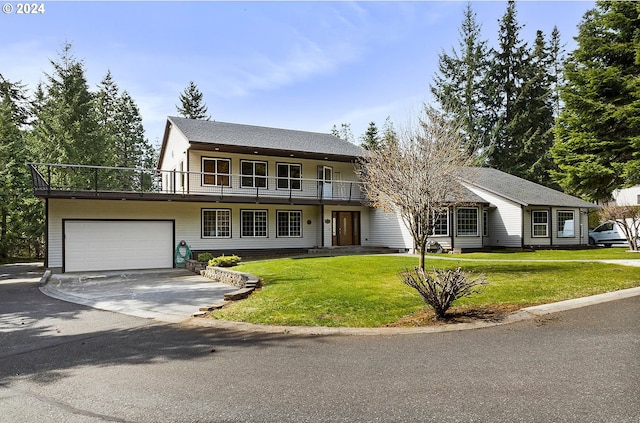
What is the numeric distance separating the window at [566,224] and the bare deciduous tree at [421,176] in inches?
613

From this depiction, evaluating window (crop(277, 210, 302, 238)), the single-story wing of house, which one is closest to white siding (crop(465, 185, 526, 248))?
the single-story wing of house

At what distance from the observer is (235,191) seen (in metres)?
22.3

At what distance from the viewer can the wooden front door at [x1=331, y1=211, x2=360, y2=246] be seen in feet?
81.6

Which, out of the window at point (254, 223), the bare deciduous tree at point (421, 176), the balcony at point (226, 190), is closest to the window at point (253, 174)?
the balcony at point (226, 190)

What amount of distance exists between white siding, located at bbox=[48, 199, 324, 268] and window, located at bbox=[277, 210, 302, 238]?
0.25 metres

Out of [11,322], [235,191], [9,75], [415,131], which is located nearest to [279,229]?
[235,191]

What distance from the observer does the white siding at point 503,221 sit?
2444 centimetres

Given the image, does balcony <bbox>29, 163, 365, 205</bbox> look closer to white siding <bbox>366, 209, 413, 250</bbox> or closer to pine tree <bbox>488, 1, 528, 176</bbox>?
white siding <bbox>366, 209, 413, 250</bbox>

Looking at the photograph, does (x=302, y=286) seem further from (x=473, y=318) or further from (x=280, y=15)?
(x=280, y=15)

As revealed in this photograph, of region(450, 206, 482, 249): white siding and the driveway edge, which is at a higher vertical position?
region(450, 206, 482, 249): white siding

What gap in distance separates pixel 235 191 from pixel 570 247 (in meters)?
21.1

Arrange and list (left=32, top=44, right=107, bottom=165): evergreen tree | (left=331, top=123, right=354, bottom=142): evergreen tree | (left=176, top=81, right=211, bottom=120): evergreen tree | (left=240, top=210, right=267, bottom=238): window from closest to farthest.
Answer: (left=240, top=210, right=267, bottom=238): window → (left=32, top=44, right=107, bottom=165): evergreen tree → (left=176, top=81, right=211, bottom=120): evergreen tree → (left=331, top=123, right=354, bottom=142): evergreen tree

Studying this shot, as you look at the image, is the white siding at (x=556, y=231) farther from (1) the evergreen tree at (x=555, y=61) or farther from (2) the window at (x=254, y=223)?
(1) the evergreen tree at (x=555, y=61)

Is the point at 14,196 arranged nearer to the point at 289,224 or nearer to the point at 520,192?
the point at 289,224
